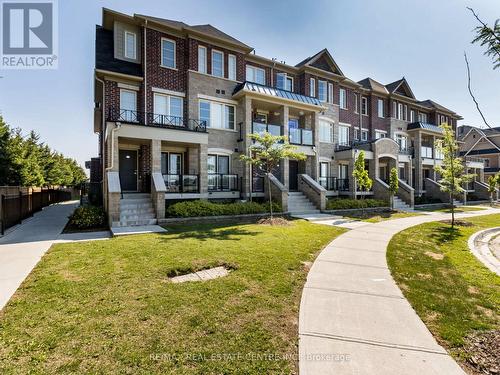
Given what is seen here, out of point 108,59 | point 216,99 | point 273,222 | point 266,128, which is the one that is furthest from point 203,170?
point 108,59

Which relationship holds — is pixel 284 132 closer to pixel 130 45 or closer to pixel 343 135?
pixel 343 135

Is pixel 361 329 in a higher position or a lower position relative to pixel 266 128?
lower

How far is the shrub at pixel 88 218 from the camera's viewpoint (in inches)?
449

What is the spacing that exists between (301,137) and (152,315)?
16774 mm

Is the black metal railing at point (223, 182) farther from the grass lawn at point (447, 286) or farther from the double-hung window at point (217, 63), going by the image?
the grass lawn at point (447, 286)

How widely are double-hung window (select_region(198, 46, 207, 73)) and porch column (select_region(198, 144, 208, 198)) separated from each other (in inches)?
216

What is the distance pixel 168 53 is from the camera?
15.9m

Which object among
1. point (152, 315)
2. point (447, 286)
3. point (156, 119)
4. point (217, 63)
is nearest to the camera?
point (152, 315)

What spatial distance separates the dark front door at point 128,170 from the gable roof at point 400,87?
25699 millimetres

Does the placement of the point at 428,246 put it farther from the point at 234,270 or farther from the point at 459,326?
the point at 234,270

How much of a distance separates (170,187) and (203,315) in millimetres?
10908

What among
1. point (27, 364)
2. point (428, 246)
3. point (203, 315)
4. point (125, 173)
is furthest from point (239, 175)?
point (27, 364)

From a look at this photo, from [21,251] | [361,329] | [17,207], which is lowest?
[361,329]

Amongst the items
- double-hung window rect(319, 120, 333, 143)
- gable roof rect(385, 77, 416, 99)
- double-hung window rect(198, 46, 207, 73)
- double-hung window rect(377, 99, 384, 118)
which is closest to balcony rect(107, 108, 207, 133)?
double-hung window rect(198, 46, 207, 73)
